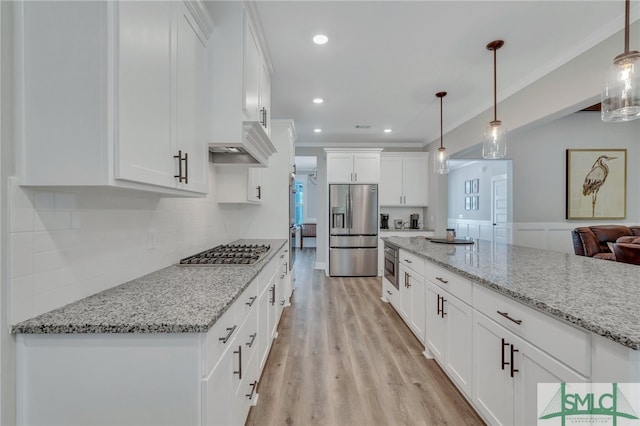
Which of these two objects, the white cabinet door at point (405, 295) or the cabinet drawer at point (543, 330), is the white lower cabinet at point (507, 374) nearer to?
the cabinet drawer at point (543, 330)

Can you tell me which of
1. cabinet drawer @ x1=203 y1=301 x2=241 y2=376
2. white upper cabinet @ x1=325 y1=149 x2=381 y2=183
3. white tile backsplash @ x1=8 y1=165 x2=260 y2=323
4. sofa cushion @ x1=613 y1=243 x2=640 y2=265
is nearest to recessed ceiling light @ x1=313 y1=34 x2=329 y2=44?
white tile backsplash @ x1=8 y1=165 x2=260 y2=323

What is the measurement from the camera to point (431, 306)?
2387mm

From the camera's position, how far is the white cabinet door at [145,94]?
0.99 meters

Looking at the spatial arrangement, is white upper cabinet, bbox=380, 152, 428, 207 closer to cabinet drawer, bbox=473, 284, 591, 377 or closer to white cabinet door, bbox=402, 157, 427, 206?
white cabinet door, bbox=402, 157, 427, 206

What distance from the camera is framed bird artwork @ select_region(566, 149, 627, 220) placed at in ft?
16.8

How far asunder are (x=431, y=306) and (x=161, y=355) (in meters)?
2.03

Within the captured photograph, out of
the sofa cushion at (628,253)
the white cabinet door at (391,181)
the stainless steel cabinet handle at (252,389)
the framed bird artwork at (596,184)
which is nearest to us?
the stainless steel cabinet handle at (252,389)

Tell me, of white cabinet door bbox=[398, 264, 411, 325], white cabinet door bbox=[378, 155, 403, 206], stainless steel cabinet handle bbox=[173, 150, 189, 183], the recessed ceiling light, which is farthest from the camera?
white cabinet door bbox=[378, 155, 403, 206]

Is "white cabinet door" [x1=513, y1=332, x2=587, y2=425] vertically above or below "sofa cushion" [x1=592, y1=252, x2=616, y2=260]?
below

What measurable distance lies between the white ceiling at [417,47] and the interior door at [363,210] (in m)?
1.63

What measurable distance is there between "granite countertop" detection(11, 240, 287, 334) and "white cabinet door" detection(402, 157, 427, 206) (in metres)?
4.88

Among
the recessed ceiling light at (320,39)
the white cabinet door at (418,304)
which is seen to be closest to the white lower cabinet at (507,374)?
the white cabinet door at (418,304)

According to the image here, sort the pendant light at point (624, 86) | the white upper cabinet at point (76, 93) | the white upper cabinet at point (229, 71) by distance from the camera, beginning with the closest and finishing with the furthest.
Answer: the white upper cabinet at point (76, 93)
the pendant light at point (624, 86)
the white upper cabinet at point (229, 71)

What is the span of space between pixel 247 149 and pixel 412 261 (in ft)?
6.13
